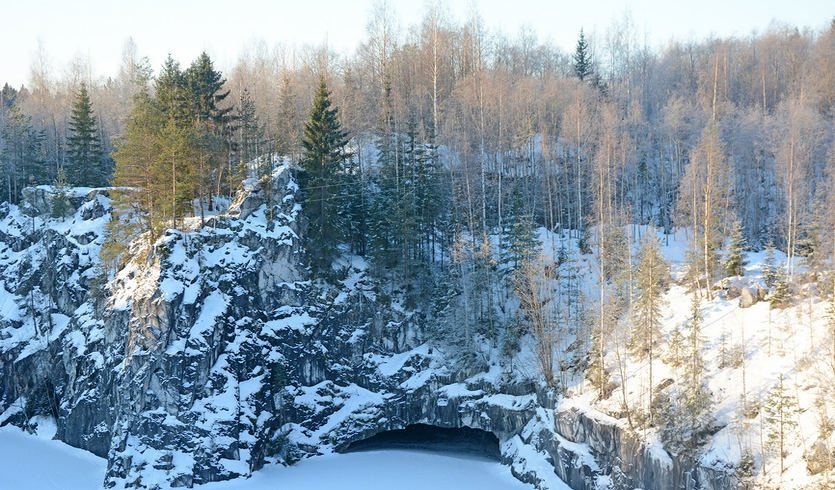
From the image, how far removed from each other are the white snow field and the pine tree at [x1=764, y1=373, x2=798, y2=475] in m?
11.5

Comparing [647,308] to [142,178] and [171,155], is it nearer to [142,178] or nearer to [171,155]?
[171,155]

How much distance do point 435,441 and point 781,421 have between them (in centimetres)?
2154

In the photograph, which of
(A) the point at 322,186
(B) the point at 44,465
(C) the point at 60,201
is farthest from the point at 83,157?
(B) the point at 44,465

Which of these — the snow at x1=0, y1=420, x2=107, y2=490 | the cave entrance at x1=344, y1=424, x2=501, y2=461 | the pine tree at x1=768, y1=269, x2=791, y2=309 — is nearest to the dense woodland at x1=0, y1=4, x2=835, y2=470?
the pine tree at x1=768, y1=269, x2=791, y2=309

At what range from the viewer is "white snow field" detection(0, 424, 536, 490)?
1236 inches

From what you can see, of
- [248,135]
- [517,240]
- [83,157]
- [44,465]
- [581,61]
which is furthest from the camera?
[581,61]

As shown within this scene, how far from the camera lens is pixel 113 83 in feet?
276

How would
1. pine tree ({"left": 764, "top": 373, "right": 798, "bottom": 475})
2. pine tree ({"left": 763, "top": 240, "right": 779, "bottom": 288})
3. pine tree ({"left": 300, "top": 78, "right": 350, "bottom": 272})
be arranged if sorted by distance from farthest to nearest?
1. pine tree ({"left": 300, "top": 78, "right": 350, "bottom": 272})
2. pine tree ({"left": 763, "top": 240, "right": 779, "bottom": 288})
3. pine tree ({"left": 764, "top": 373, "right": 798, "bottom": 475})

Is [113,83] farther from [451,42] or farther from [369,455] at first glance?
[369,455]

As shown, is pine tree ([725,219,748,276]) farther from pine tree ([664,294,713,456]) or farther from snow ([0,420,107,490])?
snow ([0,420,107,490])

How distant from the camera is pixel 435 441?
39.8 meters

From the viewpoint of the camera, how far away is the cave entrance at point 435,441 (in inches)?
1502

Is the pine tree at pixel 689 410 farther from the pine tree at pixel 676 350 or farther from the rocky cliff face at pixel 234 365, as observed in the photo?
the rocky cliff face at pixel 234 365

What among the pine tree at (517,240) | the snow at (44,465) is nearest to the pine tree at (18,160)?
the snow at (44,465)
